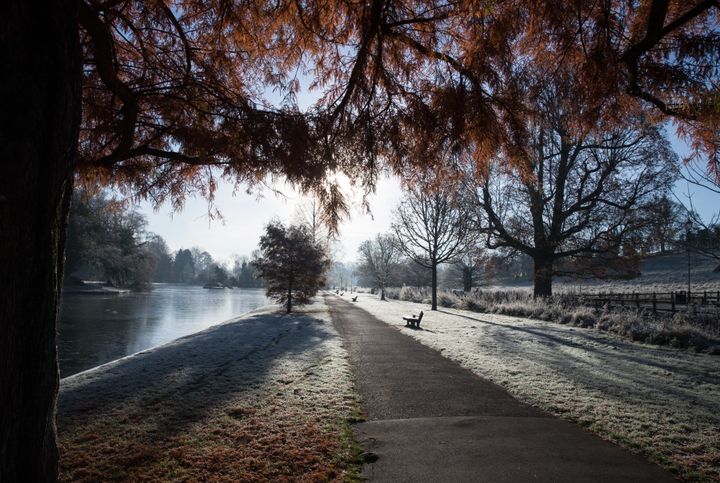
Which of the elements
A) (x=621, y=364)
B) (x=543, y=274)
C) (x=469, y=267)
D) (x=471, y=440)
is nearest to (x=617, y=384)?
(x=621, y=364)

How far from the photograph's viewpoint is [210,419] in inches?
176

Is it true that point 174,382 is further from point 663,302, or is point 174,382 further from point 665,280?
point 665,280

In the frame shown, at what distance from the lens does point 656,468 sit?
346cm

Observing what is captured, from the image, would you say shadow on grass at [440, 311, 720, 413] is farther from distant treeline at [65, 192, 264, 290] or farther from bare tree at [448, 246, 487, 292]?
distant treeline at [65, 192, 264, 290]

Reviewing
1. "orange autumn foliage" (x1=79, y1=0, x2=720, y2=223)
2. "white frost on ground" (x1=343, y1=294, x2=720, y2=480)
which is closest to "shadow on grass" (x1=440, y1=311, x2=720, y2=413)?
"white frost on ground" (x1=343, y1=294, x2=720, y2=480)

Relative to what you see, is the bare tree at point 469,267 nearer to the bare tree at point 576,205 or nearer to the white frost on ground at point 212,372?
the bare tree at point 576,205

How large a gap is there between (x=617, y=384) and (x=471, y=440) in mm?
3719

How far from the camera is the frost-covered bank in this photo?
11.0ft

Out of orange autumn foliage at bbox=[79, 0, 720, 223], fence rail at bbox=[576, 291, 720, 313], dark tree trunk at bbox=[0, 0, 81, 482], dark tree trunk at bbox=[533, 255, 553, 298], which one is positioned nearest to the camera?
dark tree trunk at bbox=[0, 0, 81, 482]

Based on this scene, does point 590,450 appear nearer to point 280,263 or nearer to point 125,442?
point 125,442

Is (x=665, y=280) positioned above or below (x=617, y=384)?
above

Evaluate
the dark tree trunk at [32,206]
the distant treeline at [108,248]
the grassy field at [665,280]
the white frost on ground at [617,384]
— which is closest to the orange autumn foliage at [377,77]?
the dark tree trunk at [32,206]

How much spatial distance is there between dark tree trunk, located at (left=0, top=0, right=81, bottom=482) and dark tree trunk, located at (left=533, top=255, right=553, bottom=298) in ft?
65.0

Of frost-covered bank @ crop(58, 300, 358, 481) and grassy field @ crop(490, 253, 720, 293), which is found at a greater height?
grassy field @ crop(490, 253, 720, 293)
